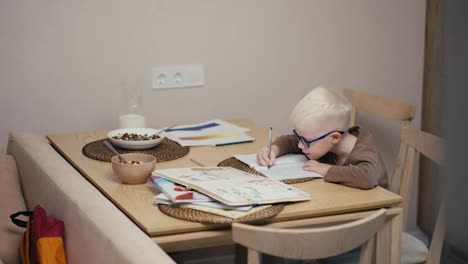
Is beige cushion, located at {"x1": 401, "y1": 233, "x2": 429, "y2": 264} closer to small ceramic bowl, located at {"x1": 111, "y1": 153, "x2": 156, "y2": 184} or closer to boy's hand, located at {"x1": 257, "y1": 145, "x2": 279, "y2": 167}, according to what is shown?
boy's hand, located at {"x1": 257, "y1": 145, "x2": 279, "y2": 167}

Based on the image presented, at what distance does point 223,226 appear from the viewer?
1483 mm

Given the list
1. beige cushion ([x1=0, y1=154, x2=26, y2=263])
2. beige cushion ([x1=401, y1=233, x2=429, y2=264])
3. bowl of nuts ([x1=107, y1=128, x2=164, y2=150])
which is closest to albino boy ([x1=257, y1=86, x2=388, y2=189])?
beige cushion ([x1=401, y1=233, x2=429, y2=264])

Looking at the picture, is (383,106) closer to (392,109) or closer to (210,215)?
(392,109)

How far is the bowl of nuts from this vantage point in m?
2.10

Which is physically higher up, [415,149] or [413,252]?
[415,149]

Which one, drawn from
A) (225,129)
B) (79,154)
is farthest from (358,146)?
(79,154)

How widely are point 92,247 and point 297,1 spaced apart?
180 cm

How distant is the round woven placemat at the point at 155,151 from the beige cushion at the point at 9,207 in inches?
10.8

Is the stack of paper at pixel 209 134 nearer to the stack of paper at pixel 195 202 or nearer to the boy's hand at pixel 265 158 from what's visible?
the boy's hand at pixel 265 158

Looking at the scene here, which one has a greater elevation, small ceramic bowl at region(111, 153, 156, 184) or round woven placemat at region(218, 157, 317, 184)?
small ceramic bowl at region(111, 153, 156, 184)

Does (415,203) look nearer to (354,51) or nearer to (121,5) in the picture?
(354,51)

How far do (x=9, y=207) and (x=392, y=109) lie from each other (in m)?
1.51

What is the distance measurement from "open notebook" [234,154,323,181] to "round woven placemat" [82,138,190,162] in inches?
8.5

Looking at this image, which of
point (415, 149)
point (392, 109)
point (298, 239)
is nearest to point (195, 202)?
point (298, 239)
